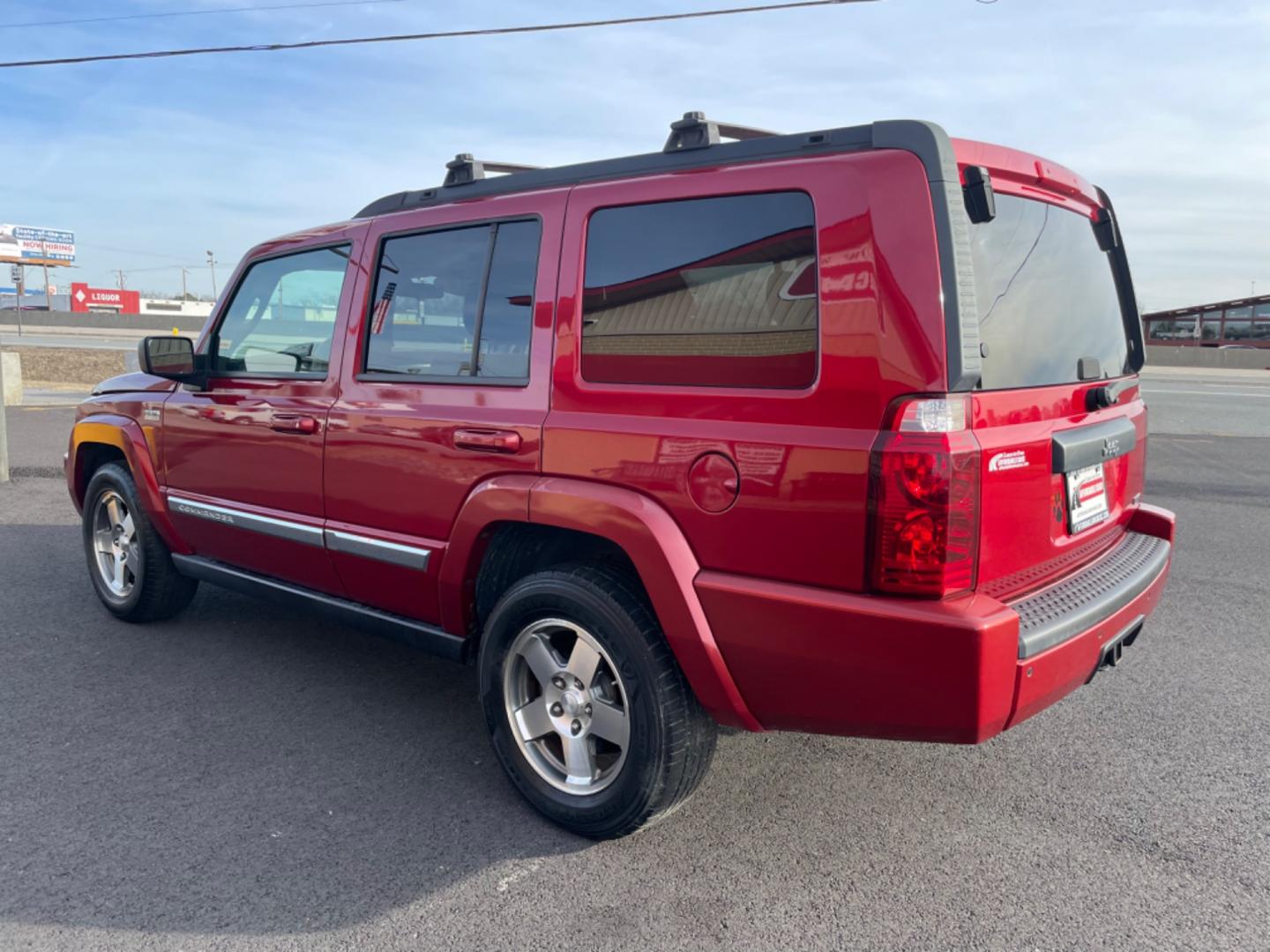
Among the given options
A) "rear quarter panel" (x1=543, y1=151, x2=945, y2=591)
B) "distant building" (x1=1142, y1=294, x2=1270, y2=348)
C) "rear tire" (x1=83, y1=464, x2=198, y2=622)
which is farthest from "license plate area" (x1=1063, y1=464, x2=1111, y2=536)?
"distant building" (x1=1142, y1=294, x2=1270, y2=348)

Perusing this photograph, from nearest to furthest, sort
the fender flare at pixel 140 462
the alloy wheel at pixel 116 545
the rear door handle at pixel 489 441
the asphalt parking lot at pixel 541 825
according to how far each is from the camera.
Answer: the asphalt parking lot at pixel 541 825 < the rear door handle at pixel 489 441 < the fender flare at pixel 140 462 < the alloy wheel at pixel 116 545

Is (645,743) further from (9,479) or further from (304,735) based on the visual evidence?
(9,479)

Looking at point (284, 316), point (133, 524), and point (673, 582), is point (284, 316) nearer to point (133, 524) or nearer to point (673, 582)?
point (133, 524)

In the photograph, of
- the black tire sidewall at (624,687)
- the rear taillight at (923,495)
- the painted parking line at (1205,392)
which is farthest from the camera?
the painted parking line at (1205,392)

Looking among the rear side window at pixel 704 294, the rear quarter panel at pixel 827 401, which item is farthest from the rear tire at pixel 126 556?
the rear quarter panel at pixel 827 401

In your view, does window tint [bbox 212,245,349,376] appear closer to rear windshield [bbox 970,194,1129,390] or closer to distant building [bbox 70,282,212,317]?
rear windshield [bbox 970,194,1129,390]

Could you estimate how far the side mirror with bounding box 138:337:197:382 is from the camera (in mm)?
4230

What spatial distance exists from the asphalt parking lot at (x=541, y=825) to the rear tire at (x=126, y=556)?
0.92ft

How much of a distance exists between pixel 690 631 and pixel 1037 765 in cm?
164

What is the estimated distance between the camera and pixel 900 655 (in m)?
2.33

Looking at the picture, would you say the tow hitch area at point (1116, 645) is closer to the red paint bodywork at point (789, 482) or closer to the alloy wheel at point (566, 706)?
the red paint bodywork at point (789, 482)

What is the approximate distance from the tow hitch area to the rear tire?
410cm

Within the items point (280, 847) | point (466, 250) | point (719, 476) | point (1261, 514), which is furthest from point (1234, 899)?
point (1261, 514)

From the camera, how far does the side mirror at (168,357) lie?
4.23 m
